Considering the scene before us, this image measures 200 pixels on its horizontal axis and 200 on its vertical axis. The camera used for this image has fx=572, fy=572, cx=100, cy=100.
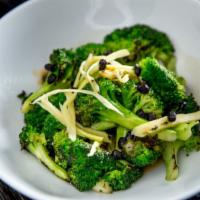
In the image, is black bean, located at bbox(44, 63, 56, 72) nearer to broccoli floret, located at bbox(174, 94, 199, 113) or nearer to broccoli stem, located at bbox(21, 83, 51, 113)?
broccoli stem, located at bbox(21, 83, 51, 113)

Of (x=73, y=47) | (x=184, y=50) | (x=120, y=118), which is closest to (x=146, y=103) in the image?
(x=120, y=118)

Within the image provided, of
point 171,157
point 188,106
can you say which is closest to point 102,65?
point 188,106

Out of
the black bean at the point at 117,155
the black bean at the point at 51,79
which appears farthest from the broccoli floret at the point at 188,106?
the black bean at the point at 51,79

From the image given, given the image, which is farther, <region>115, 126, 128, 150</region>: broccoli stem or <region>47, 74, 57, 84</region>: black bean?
<region>47, 74, 57, 84</region>: black bean

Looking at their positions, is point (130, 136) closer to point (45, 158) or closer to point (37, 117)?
point (45, 158)

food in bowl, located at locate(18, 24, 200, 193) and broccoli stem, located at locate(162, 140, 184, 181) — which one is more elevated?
food in bowl, located at locate(18, 24, 200, 193)

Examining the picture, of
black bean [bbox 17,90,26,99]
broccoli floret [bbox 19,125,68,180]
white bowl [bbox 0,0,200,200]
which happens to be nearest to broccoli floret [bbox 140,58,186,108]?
white bowl [bbox 0,0,200,200]

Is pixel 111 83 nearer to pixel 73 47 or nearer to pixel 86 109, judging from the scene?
pixel 86 109
